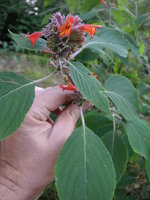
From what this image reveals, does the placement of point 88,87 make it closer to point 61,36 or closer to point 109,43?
point 61,36

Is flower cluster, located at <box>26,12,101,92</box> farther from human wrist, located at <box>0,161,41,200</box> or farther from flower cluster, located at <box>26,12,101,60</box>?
human wrist, located at <box>0,161,41,200</box>

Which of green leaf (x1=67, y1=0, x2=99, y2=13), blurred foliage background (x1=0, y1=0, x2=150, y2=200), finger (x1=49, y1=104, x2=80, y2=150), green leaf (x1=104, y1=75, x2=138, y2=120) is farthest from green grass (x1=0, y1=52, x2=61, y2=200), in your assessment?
finger (x1=49, y1=104, x2=80, y2=150)

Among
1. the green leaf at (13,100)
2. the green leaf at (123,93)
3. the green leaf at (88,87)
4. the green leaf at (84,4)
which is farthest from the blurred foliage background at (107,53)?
the green leaf at (13,100)

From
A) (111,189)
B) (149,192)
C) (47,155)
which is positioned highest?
(47,155)

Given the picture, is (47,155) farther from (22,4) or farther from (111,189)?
(22,4)

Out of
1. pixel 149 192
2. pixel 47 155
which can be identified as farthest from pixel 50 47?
pixel 149 192

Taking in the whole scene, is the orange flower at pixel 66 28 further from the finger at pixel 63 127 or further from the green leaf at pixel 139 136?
the green leaf at pixel 139 136
